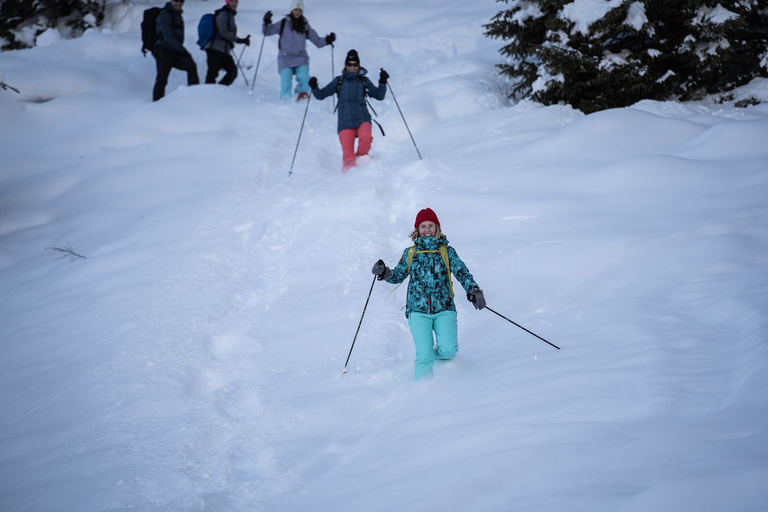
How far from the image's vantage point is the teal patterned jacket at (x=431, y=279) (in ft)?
14.8

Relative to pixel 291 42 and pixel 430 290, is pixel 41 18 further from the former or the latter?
pixel 430 290

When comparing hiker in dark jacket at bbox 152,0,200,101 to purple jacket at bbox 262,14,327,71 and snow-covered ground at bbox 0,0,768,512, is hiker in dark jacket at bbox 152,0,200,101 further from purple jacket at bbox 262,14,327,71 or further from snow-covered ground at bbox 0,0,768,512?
purple jacket at bbox 262,14,327,71

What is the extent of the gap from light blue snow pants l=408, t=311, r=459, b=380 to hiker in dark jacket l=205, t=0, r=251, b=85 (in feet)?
30.5

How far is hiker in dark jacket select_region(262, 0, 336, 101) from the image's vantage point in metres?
11.2

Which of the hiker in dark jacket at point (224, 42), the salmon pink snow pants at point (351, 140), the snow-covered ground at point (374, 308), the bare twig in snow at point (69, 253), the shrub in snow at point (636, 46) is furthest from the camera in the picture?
the hiker in dark jacket at point (224, 42)

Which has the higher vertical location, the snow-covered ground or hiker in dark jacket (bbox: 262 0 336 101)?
hiker in dark jacket (bbox: 262 0 336 101)

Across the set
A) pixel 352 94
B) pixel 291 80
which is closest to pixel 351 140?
pixel 352 94

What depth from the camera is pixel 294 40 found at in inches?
446

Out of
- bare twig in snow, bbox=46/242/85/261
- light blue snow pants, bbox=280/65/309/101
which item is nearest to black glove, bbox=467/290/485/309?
bare twig in snow, bbox=46/242/85/261

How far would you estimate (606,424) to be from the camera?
2986 mm

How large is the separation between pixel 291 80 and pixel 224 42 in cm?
164

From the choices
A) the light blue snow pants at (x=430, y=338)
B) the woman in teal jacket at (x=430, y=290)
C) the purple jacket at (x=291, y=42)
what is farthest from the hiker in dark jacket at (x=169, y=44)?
the light blue snow pants at (x=430, y=338)

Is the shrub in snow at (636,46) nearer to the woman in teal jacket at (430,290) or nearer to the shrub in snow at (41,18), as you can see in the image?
the woman in teal jacket at (430,290)

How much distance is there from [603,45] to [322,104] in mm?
5797
